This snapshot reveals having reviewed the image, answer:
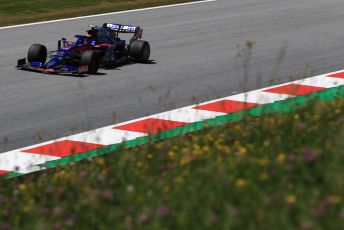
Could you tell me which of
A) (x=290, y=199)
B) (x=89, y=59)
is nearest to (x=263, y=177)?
(x=290, y=199)

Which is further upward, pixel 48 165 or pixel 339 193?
pixel 339 193

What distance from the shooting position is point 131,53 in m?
15.0

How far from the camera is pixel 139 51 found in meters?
14.8

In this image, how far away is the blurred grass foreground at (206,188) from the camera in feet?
17.1

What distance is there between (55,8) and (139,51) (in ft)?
23.2

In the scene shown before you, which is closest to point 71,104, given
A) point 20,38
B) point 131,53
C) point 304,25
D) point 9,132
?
point 9,132

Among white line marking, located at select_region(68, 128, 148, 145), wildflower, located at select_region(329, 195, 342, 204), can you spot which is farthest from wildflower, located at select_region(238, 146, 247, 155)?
white line marking, located at select_region(68, 128, 148, 145)

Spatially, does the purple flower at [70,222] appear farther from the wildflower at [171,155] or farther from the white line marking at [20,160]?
the white line marking at [20,160]

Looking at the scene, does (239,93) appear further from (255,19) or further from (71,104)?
(255,19)

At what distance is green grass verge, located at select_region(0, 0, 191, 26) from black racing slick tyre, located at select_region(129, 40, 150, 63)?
210 inches

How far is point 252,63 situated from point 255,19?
17.4 feet

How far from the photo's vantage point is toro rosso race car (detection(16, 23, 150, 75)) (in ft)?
45.4

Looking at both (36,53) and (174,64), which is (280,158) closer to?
(36,53)

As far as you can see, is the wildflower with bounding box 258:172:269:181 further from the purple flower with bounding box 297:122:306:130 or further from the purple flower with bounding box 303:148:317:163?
the purple flower with bounding box 297:122:306:130
